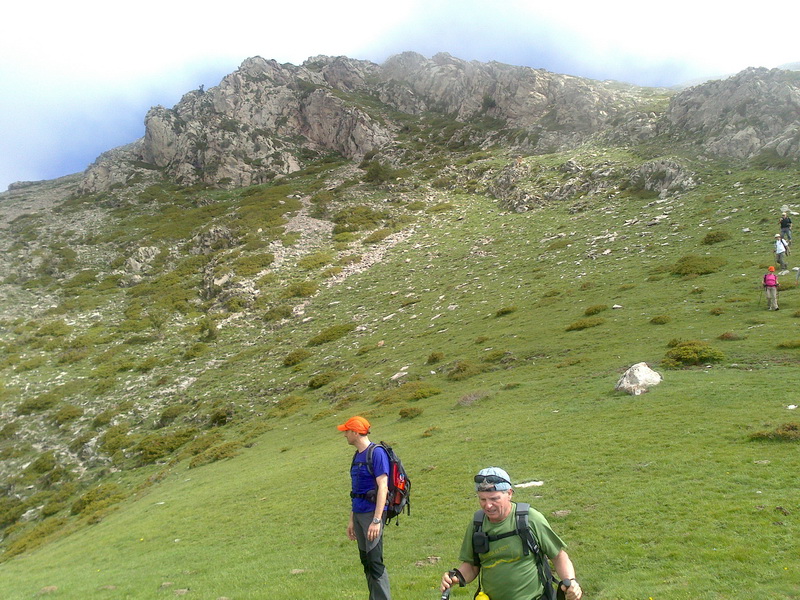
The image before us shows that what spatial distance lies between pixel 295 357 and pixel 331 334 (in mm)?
4614

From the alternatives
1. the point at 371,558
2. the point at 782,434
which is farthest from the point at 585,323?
the point at 371,558

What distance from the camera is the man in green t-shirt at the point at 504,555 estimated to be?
182 inches

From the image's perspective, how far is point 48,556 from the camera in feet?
64.9

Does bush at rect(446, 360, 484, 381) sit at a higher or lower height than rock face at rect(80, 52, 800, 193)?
lower

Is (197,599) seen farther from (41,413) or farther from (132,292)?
(132,292)

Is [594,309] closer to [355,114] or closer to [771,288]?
[771,288]

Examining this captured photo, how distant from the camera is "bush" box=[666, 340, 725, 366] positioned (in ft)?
63.1

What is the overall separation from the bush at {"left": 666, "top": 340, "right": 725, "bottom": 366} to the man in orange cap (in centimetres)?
1780

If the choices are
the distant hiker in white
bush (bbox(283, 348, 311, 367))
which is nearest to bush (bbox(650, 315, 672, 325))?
the distant hiker in white

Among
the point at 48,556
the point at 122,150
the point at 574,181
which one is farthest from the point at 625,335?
the point at 122,150

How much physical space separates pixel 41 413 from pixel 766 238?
204 feet

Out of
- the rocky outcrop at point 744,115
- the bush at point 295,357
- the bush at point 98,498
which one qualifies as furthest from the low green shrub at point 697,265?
the bush at point 98,498

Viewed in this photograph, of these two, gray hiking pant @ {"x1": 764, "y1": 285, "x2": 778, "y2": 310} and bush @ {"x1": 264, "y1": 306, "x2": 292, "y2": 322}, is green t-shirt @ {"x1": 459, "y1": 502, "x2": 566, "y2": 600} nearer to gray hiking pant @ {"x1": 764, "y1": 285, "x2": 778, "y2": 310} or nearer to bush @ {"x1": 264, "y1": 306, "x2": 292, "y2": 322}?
gray hiking pant @ {"x1": 764, "y1": 285, "x2": 778, "y2": 310}

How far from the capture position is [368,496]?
6.98m
